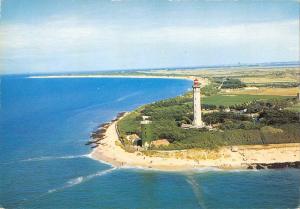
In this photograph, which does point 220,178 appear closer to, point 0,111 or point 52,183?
point 52,183

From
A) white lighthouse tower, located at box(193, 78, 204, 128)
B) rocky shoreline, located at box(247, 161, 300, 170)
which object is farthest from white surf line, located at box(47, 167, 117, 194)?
white lighthouse tower, located at box(193, 78, 204, 128)

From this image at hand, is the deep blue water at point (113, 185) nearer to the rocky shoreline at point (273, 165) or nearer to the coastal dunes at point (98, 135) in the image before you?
the rocky shoreline at point (273, 165)

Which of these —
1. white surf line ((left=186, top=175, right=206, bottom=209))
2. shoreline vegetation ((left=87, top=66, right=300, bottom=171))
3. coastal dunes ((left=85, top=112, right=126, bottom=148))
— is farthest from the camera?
coastal dunes ((left=85, top=112, right=126, bottom=148))

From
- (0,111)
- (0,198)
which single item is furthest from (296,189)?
(0,111)

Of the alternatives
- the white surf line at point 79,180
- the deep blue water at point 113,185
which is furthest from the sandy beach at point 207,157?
the white surf line at point 79,180

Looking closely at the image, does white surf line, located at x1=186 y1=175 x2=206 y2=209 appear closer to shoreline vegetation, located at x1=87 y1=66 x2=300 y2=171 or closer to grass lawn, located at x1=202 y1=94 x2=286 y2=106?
shoreline vegetation, located at x1=87 y1=66 x2=300 y2=171

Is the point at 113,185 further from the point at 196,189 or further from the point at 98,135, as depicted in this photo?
the point at 98,135

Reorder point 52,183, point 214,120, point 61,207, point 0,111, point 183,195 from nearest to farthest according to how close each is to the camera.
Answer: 1. point 61,207
2. point 183,195
3. point 52,183
4. point 214,120
5. point 0,111
